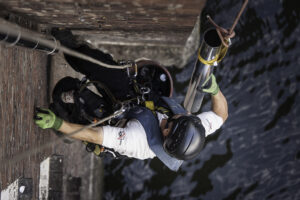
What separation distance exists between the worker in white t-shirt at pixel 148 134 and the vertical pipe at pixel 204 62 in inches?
5.6

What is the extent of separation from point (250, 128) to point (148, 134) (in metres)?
3.79

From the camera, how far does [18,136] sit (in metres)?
3.01

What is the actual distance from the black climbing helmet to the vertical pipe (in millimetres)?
302

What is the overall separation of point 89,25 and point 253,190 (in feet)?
15.8

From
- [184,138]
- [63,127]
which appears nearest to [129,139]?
[184,138]

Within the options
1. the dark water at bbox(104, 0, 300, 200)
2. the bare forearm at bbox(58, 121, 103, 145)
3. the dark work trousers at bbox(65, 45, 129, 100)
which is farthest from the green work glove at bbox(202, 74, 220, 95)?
the dark water at bbox(104, 0, 300, 200)

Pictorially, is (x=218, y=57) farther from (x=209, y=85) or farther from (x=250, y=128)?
(x=250, y=128)

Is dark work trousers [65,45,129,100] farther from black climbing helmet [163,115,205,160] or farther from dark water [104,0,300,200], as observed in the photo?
dark water [104,0,300,200]

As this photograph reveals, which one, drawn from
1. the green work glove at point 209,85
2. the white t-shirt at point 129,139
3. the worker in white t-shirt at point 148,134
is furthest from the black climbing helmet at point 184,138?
the green work glove at point 209,85

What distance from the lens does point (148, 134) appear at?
2.99m

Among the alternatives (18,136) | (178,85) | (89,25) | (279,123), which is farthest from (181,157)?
(279,123)

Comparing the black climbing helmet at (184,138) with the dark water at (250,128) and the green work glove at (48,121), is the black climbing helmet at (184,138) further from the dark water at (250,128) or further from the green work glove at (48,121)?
the dark water at (250,128)

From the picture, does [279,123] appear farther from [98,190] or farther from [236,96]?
[98,190]

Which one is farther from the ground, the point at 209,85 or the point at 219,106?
the point at 209,85
